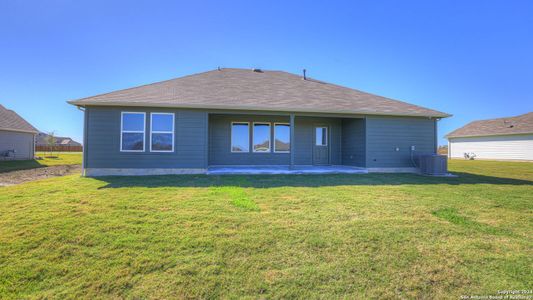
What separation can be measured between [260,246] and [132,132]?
7.80m

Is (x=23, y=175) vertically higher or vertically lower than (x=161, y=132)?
lower

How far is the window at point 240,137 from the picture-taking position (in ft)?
36.8

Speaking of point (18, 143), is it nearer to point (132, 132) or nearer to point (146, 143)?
point (132, 132)

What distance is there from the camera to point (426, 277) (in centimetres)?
244

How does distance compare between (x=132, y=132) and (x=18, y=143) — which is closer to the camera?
(x=132, y=132)

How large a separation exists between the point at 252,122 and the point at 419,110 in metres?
7.75

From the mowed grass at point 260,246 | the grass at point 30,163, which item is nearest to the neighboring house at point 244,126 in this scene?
the mowed grass at point 260,246

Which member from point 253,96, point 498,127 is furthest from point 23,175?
point 498,127

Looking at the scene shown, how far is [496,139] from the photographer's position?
23203 mm

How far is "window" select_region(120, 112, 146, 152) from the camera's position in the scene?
8648 mm

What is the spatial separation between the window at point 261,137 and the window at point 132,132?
4909 mm

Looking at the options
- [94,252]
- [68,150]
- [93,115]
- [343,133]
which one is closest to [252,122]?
[343,133]

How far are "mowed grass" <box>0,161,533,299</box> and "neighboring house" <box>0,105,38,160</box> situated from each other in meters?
17.6

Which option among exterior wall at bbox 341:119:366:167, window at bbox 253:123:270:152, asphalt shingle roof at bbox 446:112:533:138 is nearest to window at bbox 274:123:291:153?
window at bbox 253:123:270:152
